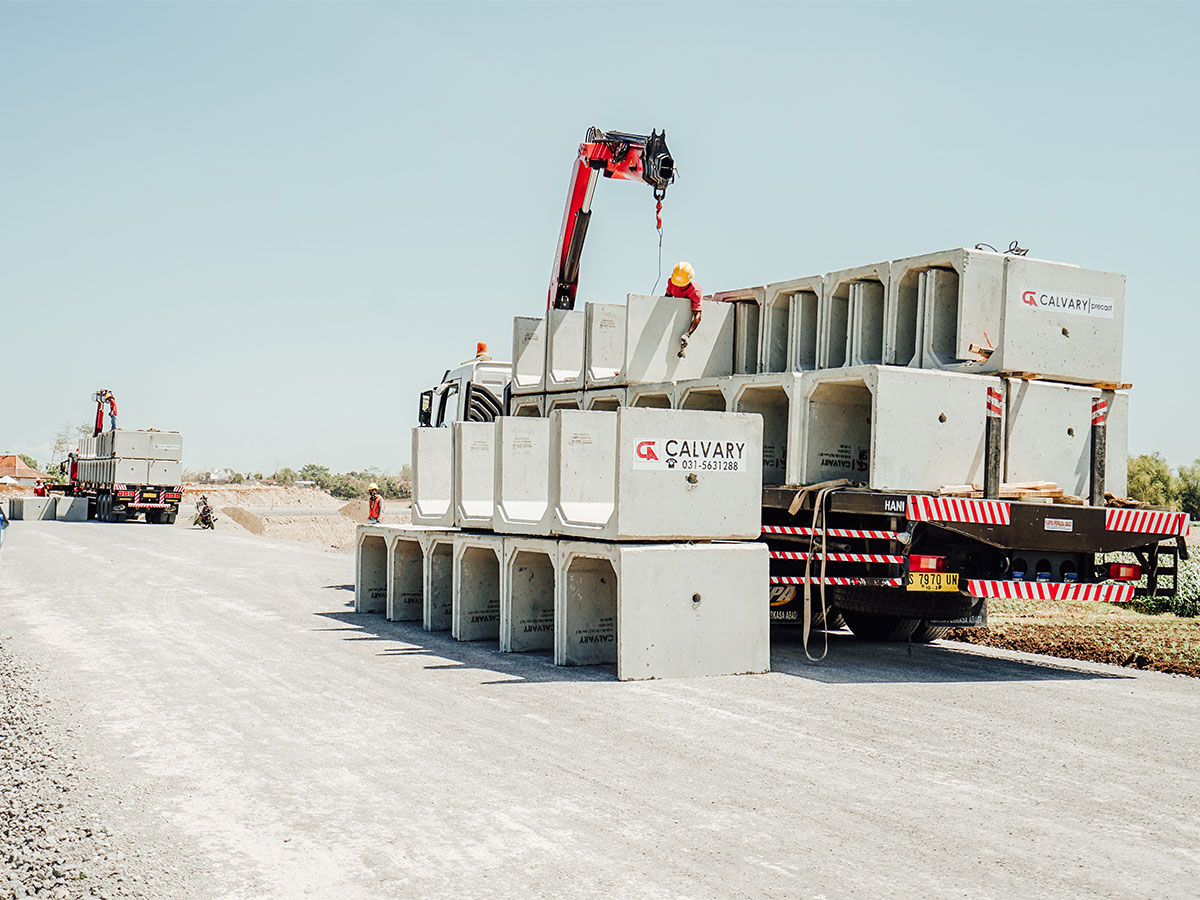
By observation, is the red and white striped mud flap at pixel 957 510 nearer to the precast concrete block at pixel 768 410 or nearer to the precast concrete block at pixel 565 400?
the precast concrete block at pixel 768 410

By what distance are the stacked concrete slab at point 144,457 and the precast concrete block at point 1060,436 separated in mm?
37309

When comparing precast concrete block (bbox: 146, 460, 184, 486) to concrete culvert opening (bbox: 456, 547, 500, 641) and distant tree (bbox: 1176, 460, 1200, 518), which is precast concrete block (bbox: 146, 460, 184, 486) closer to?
concrete culvert opening (bbox: 456, 547, 500, 641)

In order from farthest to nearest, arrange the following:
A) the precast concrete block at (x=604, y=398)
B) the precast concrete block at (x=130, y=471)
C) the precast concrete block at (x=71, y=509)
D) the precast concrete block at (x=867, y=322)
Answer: the precast concrete block at (x=71, y=509) < the precast concrete block at (x=130, y=471) < the precast concrete block at (x=604, y=398) < the precast concrete block at (x=867, y=322)

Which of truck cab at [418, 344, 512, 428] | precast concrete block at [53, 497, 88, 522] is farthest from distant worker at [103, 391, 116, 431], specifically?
truck cab at [418, 344, 512, 428]

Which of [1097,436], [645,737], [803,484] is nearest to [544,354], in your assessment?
[803,484]

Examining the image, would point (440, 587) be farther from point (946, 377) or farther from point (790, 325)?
point (946, 377)

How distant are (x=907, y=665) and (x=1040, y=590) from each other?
4.87ft

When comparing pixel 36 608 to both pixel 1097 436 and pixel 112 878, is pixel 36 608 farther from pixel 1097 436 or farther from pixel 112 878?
pixel 1097 436

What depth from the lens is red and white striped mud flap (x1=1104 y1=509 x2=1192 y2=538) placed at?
10.2 meters

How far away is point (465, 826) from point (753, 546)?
206 inches

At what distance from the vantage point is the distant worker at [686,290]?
13.3 meters

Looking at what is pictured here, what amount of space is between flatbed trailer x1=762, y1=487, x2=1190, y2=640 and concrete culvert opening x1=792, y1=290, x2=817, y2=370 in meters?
2.12

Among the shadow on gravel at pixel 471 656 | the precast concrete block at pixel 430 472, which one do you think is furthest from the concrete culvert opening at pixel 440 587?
the precast concrete block at pixel 430 472

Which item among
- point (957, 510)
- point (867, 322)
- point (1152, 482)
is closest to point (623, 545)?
point (957, 510)
